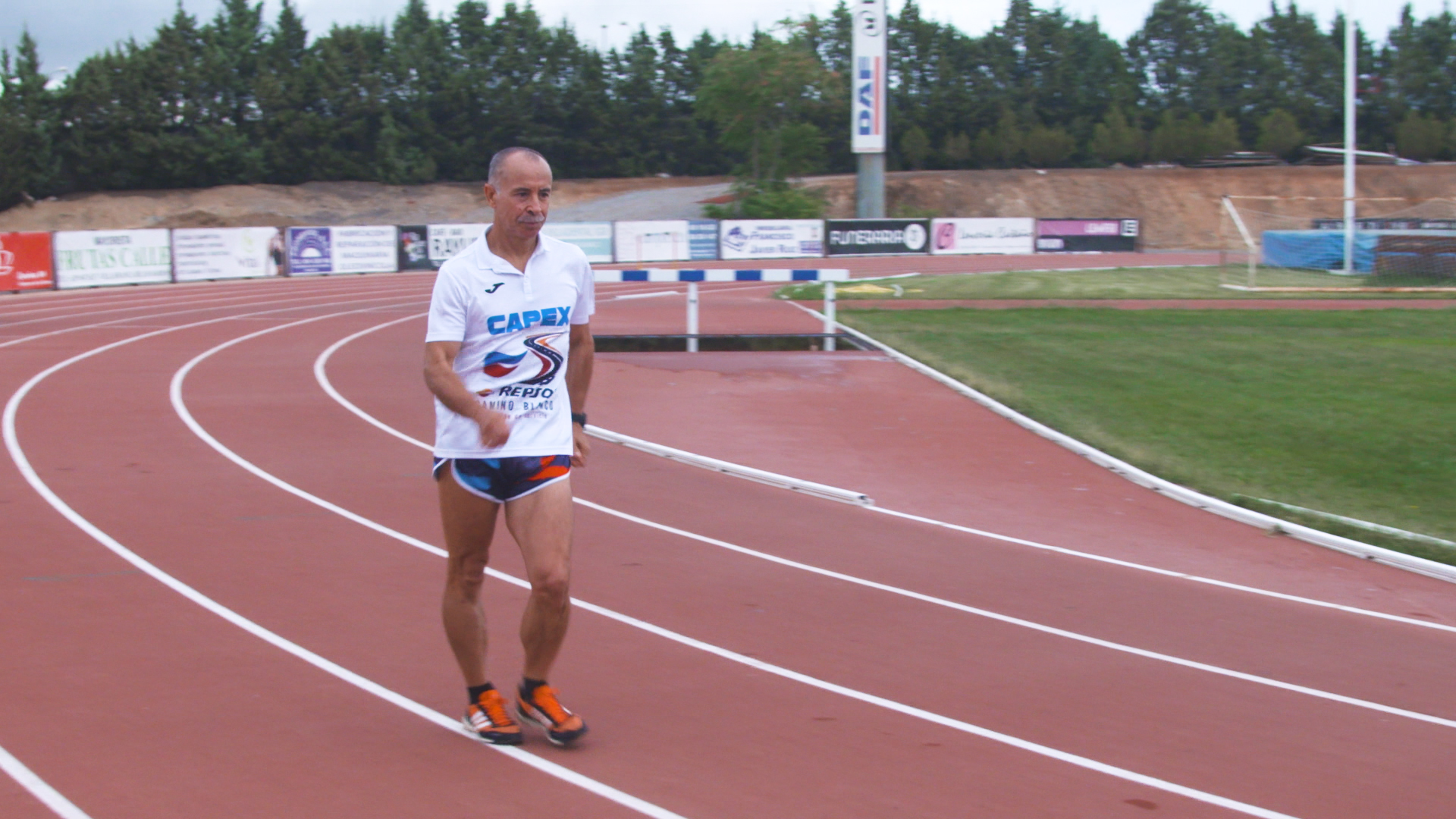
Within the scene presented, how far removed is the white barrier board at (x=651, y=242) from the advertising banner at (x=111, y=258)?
14.1 metres

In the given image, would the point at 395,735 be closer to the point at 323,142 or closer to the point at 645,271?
the point at 645,271

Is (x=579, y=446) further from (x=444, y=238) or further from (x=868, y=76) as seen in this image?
(x=868, y=76)

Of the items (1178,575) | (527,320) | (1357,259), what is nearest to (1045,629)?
(1178,575)

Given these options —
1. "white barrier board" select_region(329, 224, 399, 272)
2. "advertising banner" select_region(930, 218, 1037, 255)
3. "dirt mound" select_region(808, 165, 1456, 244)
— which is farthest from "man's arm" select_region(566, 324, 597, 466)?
"dirt mound" select_region(808, 165, 1456, 244)

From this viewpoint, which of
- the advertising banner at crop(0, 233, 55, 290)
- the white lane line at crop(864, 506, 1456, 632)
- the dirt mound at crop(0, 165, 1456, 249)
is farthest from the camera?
the dirt mound at crop(0, 165, 1456, 249)

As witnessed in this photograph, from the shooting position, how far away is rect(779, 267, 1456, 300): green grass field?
2588cm

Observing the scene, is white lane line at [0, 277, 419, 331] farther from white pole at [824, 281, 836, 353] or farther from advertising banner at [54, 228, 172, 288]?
white pole at [824, 281, 836, 353]

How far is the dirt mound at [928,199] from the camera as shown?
6625 centimetres

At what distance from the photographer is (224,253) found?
35.1m

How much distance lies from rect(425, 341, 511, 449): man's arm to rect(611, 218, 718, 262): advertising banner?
38246 mm

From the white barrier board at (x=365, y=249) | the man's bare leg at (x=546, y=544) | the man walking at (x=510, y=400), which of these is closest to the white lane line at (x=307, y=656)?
the man walking at (x=510, y=400)

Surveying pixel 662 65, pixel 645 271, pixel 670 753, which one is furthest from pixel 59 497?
pixel 662 65

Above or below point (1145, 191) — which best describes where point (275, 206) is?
below

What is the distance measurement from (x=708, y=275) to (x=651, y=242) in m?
25.7
